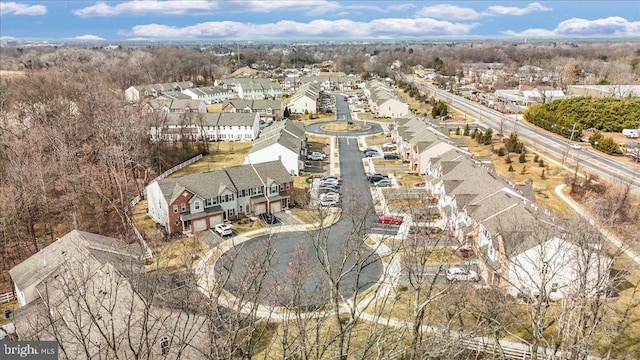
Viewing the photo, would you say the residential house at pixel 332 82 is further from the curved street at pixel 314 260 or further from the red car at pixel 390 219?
the red car at pixel 390 219

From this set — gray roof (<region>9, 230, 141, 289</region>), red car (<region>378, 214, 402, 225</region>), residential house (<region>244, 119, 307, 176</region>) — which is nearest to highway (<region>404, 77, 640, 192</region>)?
red car (<region>378, 214, 402, 225</region>)

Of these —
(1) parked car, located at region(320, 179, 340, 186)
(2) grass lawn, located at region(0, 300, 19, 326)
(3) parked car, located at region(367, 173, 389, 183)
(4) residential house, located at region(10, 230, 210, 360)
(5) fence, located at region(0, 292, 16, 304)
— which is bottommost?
(2) grass lawn, located at region(0, 300, 19, 326)

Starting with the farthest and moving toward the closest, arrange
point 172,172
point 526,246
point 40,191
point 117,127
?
point 172,172, point 117,127, point 40,191, point 526,246

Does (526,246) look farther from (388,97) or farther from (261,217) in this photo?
(388,97)

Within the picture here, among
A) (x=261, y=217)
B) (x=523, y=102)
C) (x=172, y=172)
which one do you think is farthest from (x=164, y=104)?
(x=523, y=102)

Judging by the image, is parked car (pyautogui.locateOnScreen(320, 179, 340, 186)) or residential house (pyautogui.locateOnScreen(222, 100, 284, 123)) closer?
parked car (pyautogui.locateOnScreen(320, 179, 340, 186))

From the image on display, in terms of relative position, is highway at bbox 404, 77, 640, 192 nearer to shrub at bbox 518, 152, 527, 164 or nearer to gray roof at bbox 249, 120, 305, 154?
shrub at bbox 518, 152, 527, 164

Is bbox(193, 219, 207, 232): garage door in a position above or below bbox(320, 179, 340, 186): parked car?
below
